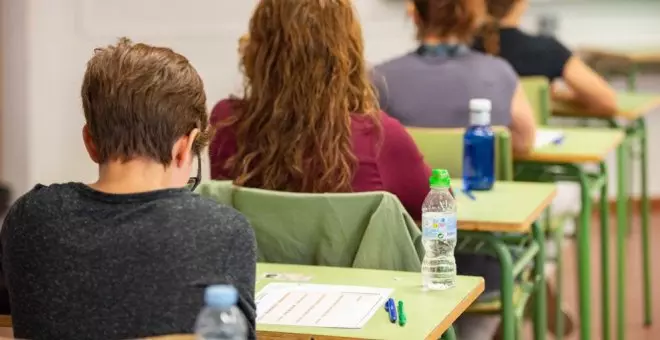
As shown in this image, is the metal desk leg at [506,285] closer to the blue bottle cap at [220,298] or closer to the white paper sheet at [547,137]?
the white paper sheet at [547,137]

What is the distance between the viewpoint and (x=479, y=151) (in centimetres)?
349

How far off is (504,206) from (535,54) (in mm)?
1805

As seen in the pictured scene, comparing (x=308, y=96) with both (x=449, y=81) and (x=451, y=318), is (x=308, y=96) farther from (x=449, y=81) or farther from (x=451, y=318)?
(x=449, y=81)

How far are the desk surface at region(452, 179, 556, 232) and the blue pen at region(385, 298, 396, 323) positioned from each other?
0.73 meters

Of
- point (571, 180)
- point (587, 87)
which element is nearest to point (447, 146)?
point (571, 180)

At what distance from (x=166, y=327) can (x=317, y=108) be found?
102 cm

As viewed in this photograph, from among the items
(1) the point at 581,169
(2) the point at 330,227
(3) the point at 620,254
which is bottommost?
(3) the point at 620,254

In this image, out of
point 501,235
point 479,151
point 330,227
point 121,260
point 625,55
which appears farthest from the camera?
point 625,55

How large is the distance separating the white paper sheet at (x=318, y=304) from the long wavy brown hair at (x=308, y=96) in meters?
0.39

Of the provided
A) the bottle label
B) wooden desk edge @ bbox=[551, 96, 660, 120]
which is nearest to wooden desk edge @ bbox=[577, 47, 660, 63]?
wooden desk edge @ bbox=[551, 96, 660, 120]

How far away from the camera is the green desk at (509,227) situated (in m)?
3.02

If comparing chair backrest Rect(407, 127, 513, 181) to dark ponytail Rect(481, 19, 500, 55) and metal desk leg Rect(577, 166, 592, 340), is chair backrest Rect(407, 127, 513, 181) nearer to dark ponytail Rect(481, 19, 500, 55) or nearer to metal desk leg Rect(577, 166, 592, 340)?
metal desk leg Rect(577, 166, 592, 340)

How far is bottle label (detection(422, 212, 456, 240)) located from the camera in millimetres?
2588

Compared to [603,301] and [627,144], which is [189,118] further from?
[627,144]
